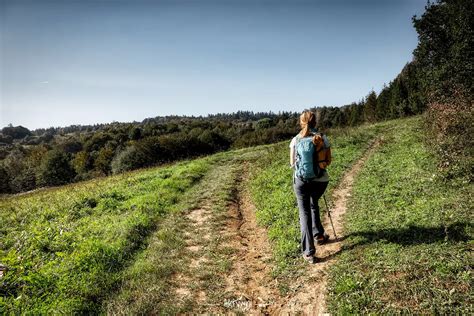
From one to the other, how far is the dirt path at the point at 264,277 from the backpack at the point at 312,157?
2048 millimetres

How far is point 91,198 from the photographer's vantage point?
14.6m

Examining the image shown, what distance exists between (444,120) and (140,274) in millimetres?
14304

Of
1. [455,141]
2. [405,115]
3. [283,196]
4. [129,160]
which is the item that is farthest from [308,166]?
[405,115]

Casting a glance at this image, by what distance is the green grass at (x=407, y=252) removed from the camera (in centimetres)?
480

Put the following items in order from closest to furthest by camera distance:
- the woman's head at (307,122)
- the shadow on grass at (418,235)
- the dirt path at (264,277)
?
the dirt path at (264,277) → the shadow on grass at (418,235) → the woman's head at (307,122)

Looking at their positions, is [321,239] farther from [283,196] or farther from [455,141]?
[455,141]

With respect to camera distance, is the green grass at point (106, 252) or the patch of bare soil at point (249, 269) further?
the green grass at point (106, 252)

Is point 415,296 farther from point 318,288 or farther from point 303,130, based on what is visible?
point 303,130

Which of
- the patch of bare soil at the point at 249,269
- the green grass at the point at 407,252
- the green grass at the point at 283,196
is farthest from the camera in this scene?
the green grass at the point at 283,196

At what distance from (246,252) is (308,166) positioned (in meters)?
3.30

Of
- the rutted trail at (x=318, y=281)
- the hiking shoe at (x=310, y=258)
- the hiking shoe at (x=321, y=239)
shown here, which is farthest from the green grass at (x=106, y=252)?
the hiking shoe at (x=321, y=239)

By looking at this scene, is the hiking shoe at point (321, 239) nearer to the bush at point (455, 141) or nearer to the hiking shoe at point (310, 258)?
the hiking shoe at point (310, 258)

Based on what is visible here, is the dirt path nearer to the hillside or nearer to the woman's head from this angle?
the hillside

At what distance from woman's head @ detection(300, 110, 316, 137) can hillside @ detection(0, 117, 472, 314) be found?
2965 mm
